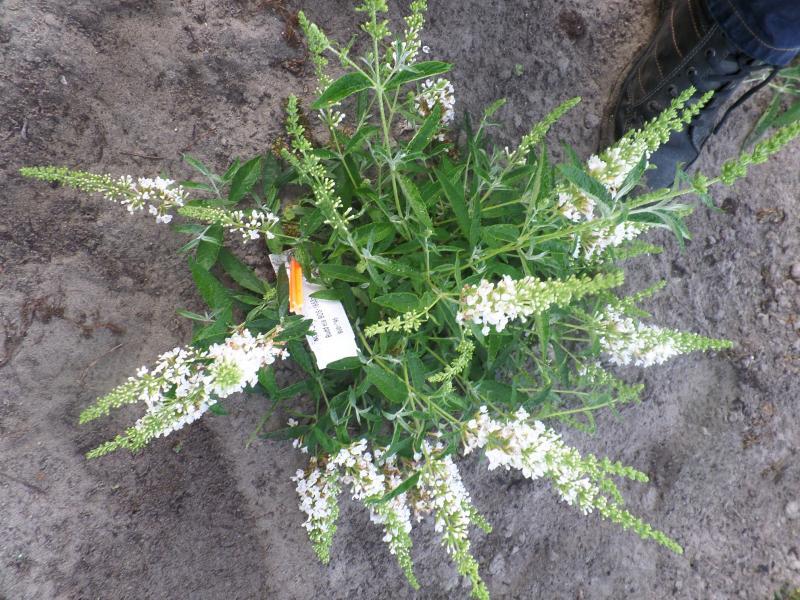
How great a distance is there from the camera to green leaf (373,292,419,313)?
5.61 feet

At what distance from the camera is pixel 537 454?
1539 mm

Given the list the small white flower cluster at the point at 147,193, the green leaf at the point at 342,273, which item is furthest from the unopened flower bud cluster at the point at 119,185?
the green leaf at the point at 342,273

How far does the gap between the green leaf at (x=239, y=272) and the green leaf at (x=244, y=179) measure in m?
0.23

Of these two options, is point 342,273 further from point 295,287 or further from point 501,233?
point 501,233

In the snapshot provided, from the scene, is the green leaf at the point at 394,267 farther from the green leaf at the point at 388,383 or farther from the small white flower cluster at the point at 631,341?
the small white flower cluster at the point at 631,341

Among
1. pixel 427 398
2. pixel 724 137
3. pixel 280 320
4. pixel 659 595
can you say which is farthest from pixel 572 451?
pixel 724 137

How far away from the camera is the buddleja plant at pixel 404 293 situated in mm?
1515

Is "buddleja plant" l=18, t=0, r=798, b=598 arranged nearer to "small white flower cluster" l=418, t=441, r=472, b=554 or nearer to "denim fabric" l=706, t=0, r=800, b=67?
Answer: "small white flower cluster" l=418, t=441, r=472, b=554

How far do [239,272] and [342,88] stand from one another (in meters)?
0.91

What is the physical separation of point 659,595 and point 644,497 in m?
0.60

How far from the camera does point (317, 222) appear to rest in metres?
1.98

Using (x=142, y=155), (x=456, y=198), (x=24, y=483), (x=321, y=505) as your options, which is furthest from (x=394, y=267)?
(x=24, y=483)

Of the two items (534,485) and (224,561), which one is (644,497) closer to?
(534,485)

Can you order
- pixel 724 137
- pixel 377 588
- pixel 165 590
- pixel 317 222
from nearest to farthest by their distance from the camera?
1. pixel 317 222
2. pixel 165 590
3. pixel 377 588
4. pixel 724 137
